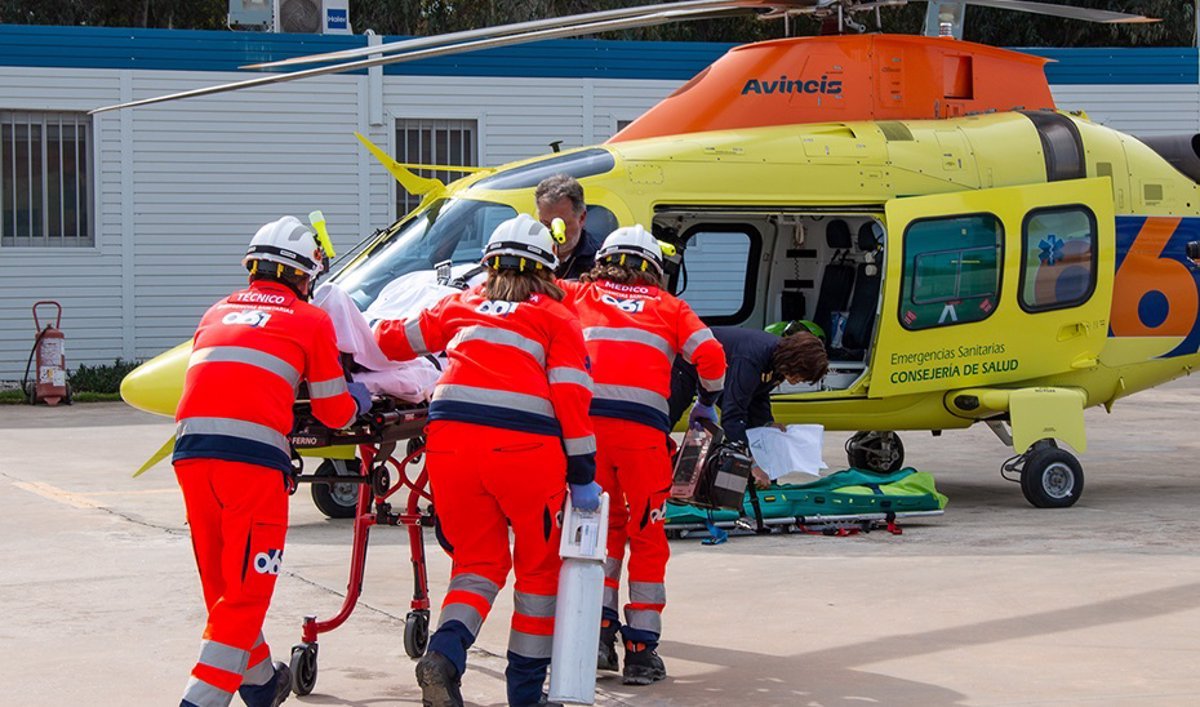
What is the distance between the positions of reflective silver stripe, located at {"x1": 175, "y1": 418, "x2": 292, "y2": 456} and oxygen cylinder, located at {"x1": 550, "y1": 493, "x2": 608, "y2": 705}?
114 centimetres

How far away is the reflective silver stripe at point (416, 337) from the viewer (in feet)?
19.9

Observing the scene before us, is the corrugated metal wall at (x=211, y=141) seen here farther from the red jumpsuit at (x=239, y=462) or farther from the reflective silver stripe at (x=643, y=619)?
the red jumpsuit at (x=239, y=462)

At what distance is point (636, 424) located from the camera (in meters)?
6.47

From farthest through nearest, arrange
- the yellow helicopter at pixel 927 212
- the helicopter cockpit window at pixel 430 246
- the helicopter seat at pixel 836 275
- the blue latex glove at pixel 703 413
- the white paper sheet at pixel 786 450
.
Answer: the helicopter seat at pixel 836 275
the yellow helicopter at pixel 927 212
the helicopter cockpit window at pixel 430 246
the white paper sheet at pixel 786 450
the blue latex glove at pixel 703 413

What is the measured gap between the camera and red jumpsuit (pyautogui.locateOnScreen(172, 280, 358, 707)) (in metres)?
5.12

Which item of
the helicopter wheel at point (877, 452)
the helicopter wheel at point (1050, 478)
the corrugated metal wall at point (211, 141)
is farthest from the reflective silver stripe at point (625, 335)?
the corrugated metal wall at point (211, 141)

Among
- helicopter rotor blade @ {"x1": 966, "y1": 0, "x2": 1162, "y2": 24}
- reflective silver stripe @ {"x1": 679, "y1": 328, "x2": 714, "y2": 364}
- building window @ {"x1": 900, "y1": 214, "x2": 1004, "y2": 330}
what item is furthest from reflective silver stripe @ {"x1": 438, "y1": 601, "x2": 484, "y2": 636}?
helicopter rotor blade @ {"x1": 966, "y1": 0, "x2": 1162, "y2": 24}

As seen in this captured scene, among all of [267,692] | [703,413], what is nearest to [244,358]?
[267,692]

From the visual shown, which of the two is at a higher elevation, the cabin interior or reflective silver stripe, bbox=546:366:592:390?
the cabin interior

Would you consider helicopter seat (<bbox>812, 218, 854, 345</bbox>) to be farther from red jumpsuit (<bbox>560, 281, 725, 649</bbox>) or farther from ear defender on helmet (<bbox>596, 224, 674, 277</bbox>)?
red jumpsuit (<bbox>560, 281, 725, 649</bbox>)

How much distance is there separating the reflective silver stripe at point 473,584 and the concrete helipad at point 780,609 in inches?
21.6

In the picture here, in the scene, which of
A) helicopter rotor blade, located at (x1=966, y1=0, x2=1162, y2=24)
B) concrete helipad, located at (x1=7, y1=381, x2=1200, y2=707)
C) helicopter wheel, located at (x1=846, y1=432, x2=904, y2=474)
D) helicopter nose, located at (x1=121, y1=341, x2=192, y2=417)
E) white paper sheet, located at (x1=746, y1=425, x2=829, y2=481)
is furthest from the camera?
helicopter wheel, located at (x1=846, y1=432, x2=904, y2=474)

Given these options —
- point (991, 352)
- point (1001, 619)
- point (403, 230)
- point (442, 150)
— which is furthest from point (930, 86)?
point (442, 150)

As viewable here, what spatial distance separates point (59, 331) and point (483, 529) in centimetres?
1416
